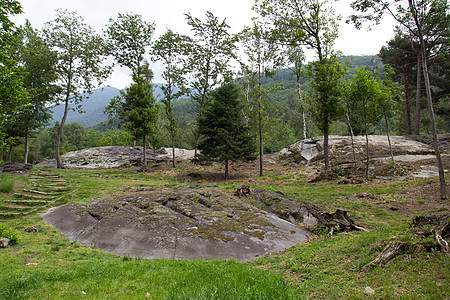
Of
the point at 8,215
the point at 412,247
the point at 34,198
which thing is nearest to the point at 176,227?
the point at 412,247

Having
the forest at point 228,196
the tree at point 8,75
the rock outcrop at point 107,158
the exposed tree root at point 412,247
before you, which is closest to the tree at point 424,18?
the forest at point 228,196

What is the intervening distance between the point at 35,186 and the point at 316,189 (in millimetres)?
19141

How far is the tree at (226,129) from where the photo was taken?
794 inches

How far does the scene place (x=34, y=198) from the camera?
40.8ft

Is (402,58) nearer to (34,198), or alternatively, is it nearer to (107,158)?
(34,198)

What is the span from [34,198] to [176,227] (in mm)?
9984

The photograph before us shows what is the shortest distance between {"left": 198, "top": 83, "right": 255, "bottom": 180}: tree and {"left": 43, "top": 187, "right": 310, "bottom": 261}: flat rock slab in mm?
9321

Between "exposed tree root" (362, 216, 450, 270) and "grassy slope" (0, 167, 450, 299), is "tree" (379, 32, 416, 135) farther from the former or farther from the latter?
"grassy slope" (0, 167, 450, 299)

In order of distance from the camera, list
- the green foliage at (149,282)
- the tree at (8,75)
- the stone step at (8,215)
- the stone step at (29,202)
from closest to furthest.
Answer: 1. the green foliage at (149,282)
2. the tree at (8,75)
3. the stone step at (8,215)
4. the stone step at (29,202)

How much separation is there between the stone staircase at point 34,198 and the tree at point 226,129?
452 inches

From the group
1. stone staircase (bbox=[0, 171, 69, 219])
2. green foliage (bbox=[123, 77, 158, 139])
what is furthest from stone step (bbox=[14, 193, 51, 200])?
green foliage (bbox=[123, 77, 158, 139])

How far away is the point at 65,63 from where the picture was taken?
25.1m

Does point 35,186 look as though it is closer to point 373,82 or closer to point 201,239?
point 201,239

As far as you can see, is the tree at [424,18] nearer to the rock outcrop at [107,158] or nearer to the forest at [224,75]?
the forest at [224,75]
